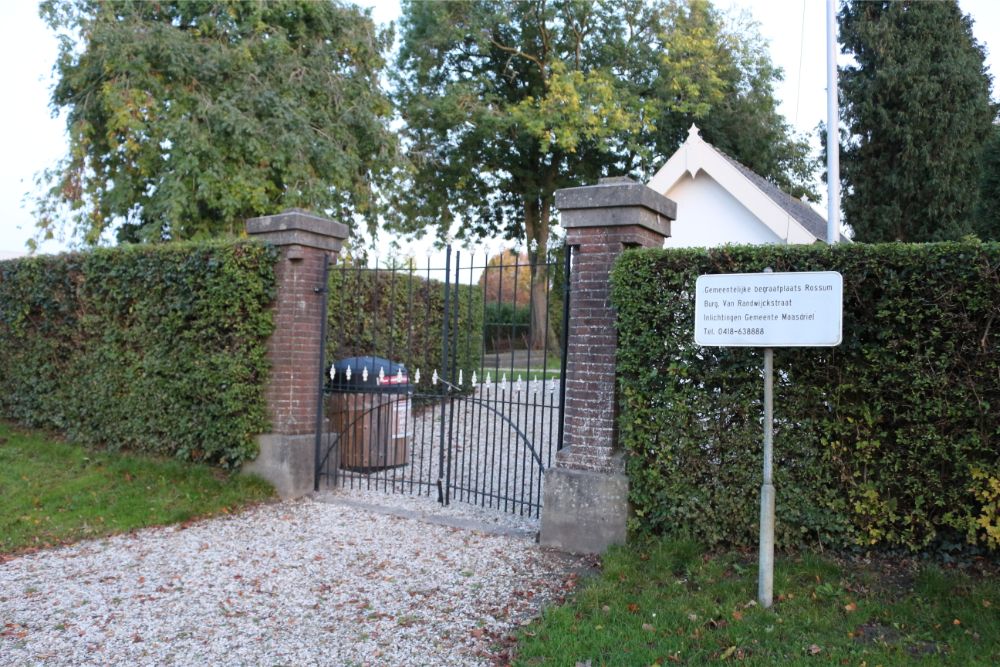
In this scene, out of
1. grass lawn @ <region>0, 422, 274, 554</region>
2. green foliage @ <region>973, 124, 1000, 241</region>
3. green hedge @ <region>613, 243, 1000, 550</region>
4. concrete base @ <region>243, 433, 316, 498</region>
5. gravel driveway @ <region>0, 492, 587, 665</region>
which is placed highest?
green foliage @ <region>973, 124, 1000, 241</region>

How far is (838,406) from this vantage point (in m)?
4.67

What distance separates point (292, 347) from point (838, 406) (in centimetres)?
496

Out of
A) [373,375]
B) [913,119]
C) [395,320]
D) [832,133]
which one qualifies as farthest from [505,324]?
[913,119]

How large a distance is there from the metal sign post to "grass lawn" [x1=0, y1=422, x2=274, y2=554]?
4.81 meters

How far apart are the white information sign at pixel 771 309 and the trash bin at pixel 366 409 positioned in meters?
4.09

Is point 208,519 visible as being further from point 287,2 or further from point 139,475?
point 287,2

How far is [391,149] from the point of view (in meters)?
16.2

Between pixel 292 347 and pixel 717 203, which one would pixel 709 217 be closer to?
pixel 717 203

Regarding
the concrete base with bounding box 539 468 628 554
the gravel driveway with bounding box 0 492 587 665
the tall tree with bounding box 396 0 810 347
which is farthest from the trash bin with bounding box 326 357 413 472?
the tall tree with bounding box 396 0 810 347

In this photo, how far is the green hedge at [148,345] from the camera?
736 centimetres

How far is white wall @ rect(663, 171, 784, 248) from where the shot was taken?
14266mm

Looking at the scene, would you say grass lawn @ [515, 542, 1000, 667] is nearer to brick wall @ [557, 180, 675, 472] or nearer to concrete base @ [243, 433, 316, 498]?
brick wall @ [557, 180, 675, 472]

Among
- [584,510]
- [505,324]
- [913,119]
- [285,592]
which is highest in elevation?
[913,119]

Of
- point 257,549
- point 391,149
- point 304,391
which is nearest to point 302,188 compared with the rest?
point 391,149
